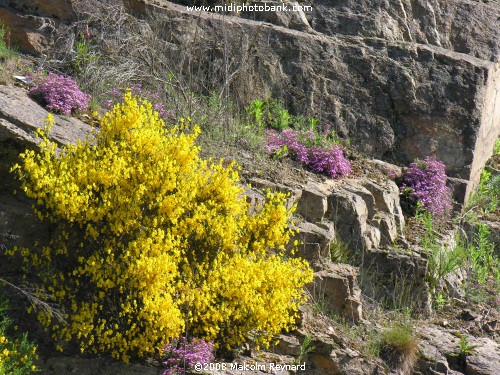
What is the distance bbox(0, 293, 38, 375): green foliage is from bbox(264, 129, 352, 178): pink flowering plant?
3889 millimetres

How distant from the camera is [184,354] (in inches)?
208

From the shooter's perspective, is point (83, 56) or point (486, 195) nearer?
point (83, 56)

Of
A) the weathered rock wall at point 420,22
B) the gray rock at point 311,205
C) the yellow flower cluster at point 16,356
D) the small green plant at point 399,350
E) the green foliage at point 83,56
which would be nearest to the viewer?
the yellow flower cluster at point 16,356

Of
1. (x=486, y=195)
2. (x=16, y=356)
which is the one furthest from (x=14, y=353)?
(x=486, y=195)

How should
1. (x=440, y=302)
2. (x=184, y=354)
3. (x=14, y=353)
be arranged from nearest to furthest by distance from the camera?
(x=14, y=353), (x=184, y=354), (x=440, y=302)

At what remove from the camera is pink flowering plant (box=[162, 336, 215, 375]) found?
207 inches

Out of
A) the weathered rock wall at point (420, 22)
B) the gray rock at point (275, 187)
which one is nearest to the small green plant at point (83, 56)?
the gray rock at point (275, 187)

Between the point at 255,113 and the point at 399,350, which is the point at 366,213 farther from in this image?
the point at 255,113

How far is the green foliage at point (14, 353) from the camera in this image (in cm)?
484

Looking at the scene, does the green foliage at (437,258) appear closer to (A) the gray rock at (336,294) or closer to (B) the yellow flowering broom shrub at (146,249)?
(A) the gray rock at (336,294)

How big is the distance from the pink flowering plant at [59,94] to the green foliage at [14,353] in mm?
2420

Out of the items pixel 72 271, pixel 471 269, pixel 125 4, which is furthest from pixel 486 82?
pixel 72 271

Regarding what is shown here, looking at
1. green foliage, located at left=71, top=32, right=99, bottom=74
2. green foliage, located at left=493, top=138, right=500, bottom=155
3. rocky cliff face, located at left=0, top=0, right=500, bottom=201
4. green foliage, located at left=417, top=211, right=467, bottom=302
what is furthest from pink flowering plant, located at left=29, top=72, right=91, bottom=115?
green foliage, located at left=493, top=138, right=500, bottom=155

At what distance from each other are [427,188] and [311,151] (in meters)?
1.73
